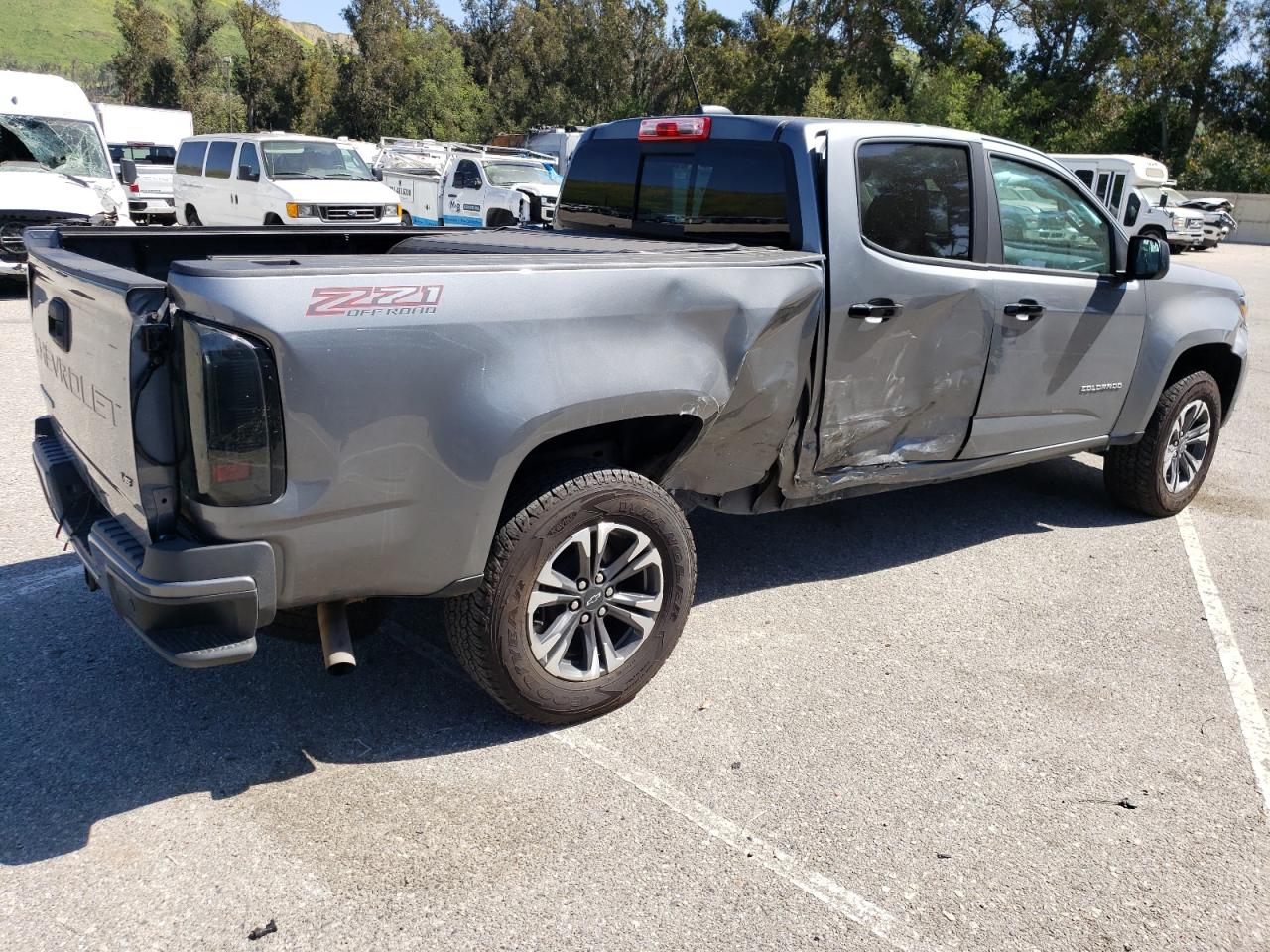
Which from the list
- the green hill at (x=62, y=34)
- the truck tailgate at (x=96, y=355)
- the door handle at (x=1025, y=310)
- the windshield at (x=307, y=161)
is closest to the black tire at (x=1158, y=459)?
the door handle at (x=1025, y=310)

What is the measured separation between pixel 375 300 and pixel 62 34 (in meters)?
175

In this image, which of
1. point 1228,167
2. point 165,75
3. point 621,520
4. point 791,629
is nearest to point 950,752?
point 791,629

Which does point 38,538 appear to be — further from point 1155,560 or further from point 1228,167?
point 1228,167

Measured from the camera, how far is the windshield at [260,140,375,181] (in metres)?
15.7

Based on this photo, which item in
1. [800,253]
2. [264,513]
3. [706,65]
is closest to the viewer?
[264,513]

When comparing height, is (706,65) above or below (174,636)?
above

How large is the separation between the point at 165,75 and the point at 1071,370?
185 ft

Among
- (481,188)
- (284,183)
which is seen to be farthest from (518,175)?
(284,183)

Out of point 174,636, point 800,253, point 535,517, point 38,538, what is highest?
point 800,253

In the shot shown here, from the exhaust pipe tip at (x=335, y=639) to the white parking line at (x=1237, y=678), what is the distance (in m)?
2.85

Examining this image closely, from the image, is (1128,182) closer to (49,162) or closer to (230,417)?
(49,162)

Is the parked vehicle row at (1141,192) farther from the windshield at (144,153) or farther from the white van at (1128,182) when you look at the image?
the windshield at (144,153)

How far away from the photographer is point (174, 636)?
2.78 metres

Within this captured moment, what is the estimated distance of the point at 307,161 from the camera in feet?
52.5
